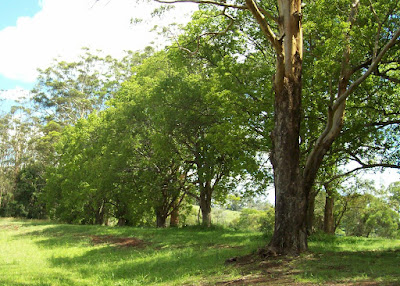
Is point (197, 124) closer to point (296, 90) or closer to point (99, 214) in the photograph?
point (296, 90)

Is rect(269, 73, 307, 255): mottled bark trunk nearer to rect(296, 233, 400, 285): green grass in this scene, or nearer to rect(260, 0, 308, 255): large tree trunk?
rect(260, 0, 308, 255): large tree trunk

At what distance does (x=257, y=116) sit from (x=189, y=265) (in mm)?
7472

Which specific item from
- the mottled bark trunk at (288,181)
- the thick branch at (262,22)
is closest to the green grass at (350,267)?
the mottled bark trunk at (288,181)

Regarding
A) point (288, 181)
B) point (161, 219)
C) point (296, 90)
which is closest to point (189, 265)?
point (288, 181)

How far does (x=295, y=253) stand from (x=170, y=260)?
358 cm

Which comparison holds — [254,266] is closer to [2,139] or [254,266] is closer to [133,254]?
[133,254]

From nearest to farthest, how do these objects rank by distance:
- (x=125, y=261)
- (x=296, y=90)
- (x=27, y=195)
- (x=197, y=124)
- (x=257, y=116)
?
(x=296, y=90)
(x=125, y=261)
(x=257, y=116)
(x=197, y=124)
(x=27, y=195)

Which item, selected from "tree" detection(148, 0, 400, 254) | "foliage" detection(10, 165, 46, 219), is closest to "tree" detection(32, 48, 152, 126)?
"foliage" detection(10, 165, 46, 219)

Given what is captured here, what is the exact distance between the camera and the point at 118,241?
650 inches

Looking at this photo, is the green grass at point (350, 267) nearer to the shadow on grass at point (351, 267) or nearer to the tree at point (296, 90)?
the shadow on grass at point (351, 267)

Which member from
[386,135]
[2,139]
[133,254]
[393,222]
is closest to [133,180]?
[133,254]

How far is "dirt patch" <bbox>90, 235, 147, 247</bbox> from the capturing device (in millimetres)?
15540

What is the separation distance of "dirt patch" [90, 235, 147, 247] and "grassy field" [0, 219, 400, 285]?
0.63ft

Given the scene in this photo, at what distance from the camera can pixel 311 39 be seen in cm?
1434
